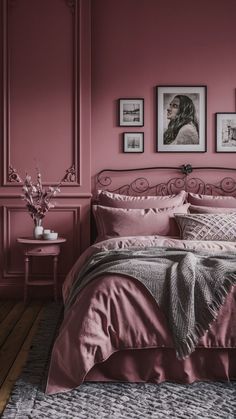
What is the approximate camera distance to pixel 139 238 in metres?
4.00

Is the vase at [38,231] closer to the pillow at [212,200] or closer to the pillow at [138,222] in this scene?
the pillow at [138,222]

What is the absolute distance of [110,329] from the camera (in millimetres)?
2633

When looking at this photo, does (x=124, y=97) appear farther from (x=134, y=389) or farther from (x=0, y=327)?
(x=134, y=389)

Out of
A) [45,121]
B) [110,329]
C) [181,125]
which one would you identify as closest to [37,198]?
[45,121]

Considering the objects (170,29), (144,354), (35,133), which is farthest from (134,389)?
(170,29)

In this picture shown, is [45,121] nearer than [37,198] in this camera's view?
No

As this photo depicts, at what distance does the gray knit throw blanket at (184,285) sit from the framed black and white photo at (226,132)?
2.24 meters

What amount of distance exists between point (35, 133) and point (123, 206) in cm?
116

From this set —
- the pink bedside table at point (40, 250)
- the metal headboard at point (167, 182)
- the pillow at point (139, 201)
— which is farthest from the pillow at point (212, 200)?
the pink bedside table at point (40, 250)

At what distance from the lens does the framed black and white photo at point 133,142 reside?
5.05 m

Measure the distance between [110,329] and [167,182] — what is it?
8.66ft

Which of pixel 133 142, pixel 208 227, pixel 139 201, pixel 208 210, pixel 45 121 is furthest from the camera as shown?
pixel 133 142

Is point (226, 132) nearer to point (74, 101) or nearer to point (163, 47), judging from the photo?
point (163, 47)

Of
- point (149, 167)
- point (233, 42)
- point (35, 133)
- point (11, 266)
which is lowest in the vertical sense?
point (11, 266)
